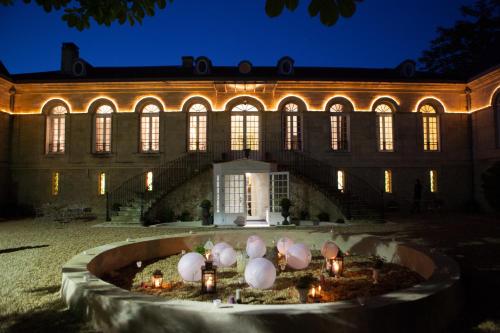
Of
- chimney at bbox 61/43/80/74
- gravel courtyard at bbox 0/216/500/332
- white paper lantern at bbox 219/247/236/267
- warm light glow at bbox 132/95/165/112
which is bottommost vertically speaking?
gravel courtyard at bbox 0/216/500/332

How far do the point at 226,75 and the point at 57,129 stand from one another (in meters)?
A: 9.73

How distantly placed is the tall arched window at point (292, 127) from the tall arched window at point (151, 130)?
6.83 metres

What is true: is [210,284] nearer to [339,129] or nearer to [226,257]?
[226,257]

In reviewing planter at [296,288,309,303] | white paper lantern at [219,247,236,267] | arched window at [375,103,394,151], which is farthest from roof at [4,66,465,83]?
planter at [296,288,309,303]

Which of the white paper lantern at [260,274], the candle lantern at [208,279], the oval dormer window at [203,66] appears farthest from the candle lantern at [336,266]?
the oval dormer window at [203,66]

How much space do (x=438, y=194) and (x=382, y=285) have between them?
1554 cm

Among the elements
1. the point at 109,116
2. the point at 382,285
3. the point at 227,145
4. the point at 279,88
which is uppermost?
the point at 279,88

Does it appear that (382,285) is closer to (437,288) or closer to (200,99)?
(437,288)

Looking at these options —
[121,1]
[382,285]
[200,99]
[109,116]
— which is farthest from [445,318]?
[109,116]

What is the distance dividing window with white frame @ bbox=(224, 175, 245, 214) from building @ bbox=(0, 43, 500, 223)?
2.52 metres

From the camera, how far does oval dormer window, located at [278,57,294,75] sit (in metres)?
19.8

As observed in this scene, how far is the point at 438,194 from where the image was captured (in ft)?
64.6

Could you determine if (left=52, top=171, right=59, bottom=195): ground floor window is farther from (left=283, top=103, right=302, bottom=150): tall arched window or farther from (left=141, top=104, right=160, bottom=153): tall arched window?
(left=283, top=103, right=302, bottom=150): tall arched window

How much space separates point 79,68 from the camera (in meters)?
20.1
